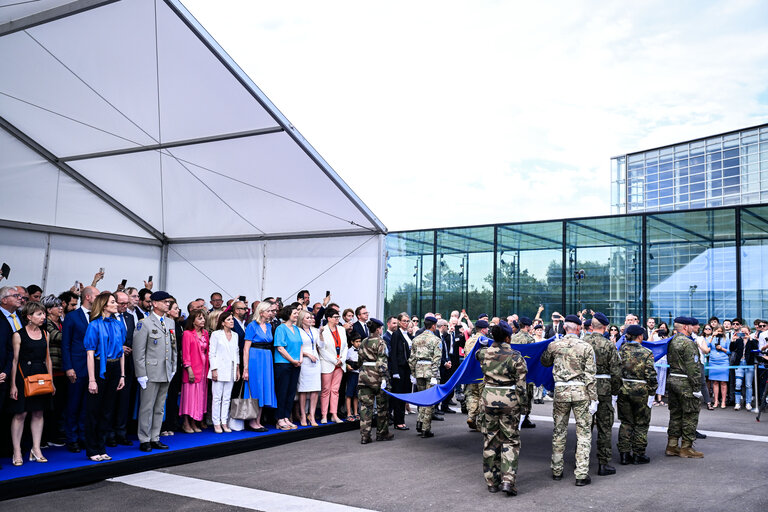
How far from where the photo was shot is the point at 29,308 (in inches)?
248

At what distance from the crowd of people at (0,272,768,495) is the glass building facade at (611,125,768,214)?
2769 centimetres

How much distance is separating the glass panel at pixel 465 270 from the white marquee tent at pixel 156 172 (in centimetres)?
510

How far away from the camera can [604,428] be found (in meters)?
7.11

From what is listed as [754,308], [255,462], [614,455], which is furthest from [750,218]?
[255,462]

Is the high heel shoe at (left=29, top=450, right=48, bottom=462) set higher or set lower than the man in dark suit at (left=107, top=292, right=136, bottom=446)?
lower

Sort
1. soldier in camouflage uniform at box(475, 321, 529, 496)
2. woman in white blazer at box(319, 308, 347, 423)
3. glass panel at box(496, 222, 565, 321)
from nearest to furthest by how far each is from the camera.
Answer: soldier in camouflage uniform at box(475, 321, 529, 496) < woman in white blazer at box(319, 308, 347, 423) < glass panel at box(496, 222, 565, 321)

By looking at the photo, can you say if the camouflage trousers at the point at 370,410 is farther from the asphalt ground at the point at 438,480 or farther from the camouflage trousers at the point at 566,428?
the camouflage trousers at the point at 566,428

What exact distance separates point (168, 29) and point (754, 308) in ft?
45.7

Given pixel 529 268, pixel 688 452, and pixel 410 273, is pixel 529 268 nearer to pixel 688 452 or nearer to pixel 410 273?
pixel 410 273

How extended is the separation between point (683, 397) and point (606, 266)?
822cm

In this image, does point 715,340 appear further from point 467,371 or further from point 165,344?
point 165,344

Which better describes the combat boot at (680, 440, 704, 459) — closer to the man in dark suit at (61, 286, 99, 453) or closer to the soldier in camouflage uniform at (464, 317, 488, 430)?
the soldier in camouflage uniform at (464, 317, 488, 430)

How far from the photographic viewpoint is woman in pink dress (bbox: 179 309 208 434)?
8.33 meters

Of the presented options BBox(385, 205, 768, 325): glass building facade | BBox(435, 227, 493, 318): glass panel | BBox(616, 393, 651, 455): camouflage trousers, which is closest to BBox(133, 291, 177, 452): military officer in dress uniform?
BBox(616, 393, 651, 455): camouflage trousers
